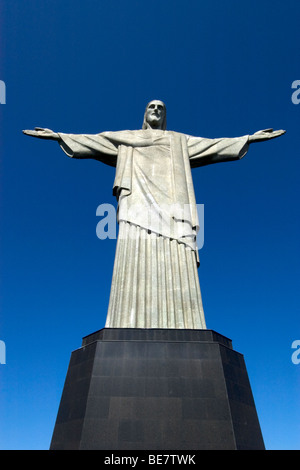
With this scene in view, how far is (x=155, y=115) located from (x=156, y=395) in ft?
28.3

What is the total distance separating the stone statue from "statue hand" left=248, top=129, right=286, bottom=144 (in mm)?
30

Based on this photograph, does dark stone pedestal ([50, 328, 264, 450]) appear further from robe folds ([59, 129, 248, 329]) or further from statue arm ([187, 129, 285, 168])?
statue arm ([187, 129, 285, 168])

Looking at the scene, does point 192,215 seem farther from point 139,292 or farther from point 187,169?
point 139,292

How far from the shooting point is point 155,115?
11.4 m

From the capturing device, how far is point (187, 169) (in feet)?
34.1

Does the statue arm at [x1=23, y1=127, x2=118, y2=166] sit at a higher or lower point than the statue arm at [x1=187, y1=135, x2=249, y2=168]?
lower

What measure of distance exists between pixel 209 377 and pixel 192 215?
438cm

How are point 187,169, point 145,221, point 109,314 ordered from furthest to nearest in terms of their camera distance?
1. point 187,169
2. point 145,221
3. point 109,314

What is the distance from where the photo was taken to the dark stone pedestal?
5617 mm

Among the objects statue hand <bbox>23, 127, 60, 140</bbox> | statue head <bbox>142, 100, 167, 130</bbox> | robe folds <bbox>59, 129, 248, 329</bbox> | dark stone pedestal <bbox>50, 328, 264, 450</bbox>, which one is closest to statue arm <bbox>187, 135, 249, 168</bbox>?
robe folds <bbox>59, 129, 248, 329</bbox>

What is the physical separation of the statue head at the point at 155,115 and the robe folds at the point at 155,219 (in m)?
0.46

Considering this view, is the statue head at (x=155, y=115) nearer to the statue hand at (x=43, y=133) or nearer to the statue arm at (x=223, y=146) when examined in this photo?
the statue arm at (x=223, y=146)
